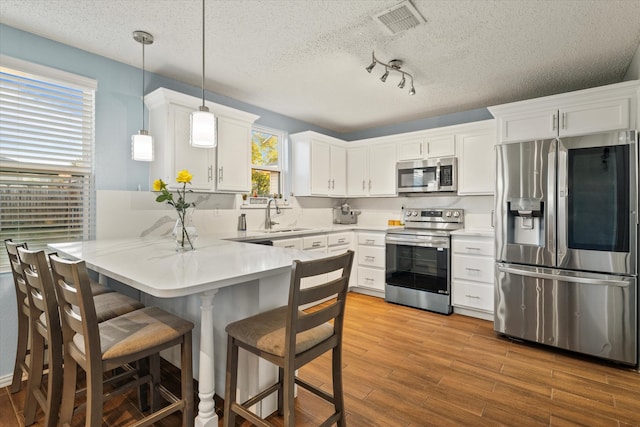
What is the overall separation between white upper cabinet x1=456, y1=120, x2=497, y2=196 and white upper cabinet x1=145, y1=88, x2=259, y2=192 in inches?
98.7

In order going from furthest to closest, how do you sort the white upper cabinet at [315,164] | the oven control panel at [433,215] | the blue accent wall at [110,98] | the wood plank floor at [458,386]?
the white upper cabinet at [315,164]
the oven control panel at [433,215]
the blue accent wall at [110,98]
the wood plank floor at [458,386]

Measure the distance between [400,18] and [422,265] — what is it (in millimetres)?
2588

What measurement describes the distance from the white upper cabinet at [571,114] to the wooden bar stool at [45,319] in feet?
11.0

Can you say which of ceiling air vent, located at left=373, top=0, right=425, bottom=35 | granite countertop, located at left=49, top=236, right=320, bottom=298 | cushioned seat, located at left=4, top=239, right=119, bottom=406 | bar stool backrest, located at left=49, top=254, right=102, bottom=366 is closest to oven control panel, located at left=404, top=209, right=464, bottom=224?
ceiling air vent, located at left=373, top=0, right=425, bottom=35

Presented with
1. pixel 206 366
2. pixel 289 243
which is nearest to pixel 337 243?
pixel 289 243

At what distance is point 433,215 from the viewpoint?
4387mm

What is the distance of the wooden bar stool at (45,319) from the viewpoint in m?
1.44

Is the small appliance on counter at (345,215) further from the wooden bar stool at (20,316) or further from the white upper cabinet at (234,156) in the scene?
the wooden bar stool at (20,316)

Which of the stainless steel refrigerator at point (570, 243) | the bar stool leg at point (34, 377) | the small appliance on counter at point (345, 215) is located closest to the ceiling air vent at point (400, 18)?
the stainless steel refrigerator at point (570, 243)

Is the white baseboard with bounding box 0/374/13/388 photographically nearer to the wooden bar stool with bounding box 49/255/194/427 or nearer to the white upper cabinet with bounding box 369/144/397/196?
the wooden bar stool with bounding box 49/255/194/427

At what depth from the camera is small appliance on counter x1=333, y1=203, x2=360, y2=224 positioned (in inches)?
204

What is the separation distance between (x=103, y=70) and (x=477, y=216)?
424 cm

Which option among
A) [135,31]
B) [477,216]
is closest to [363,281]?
[477,216]

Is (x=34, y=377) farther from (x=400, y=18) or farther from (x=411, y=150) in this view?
(x=411, y=150)
